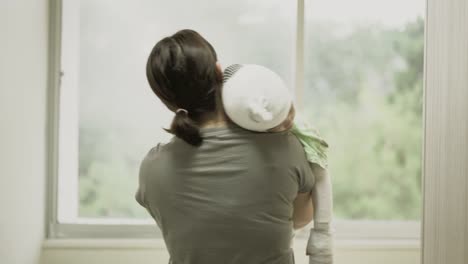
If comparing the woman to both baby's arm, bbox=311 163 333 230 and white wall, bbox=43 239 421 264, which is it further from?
white wall, bbox=43 239 421 264

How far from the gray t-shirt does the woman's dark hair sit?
56mm

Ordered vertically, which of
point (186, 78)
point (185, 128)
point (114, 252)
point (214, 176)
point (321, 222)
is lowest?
point (114, 252)

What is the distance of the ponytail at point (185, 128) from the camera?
4.49 feet

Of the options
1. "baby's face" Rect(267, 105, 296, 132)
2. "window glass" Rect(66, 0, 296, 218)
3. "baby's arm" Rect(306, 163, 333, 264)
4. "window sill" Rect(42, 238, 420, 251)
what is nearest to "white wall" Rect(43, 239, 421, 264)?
"window sill" Rect(42, 238, 420, 251)

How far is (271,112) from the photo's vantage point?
1.33 m

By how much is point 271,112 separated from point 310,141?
206 millimetres

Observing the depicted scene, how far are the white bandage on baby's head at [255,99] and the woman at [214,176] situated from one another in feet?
0.19

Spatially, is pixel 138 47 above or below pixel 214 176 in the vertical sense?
above
